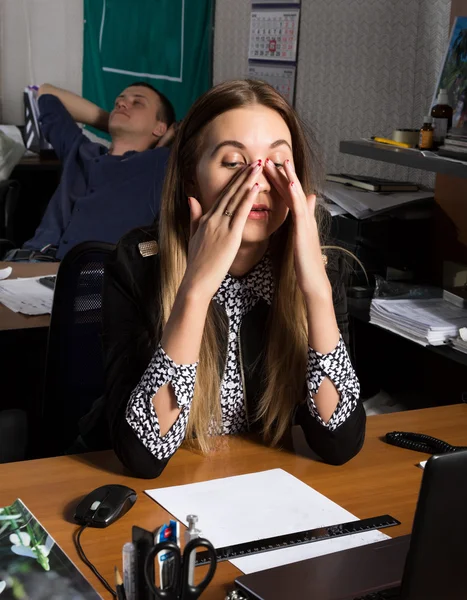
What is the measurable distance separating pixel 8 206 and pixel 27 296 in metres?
2.04

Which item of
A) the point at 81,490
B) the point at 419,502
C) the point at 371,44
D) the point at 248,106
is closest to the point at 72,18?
the point at 371,44

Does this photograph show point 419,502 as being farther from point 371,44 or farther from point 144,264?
point 371,44

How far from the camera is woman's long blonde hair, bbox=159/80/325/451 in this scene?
61.3 inches

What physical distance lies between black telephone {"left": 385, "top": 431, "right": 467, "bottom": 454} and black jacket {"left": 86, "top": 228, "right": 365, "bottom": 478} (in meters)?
0.08

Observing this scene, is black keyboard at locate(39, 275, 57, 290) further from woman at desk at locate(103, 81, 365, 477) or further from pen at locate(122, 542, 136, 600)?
pen at locate(122, 542, 136, 600)

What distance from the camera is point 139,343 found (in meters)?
1.54

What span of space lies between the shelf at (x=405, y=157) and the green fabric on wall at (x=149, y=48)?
192cm

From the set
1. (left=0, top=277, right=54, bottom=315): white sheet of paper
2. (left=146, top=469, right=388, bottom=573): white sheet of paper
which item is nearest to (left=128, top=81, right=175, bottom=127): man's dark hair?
(left=0, top=277, right=54, bottom=315): white sheet of paper

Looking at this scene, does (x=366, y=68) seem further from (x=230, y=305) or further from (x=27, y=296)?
(x=230, y=305)

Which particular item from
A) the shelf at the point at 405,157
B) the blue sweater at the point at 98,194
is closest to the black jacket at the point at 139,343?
the shelf at the point at 405,157

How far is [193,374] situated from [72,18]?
4778 mm

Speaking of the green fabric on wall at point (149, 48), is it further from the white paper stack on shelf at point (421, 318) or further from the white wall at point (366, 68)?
the white paper stack on shelf at point (421, 318)

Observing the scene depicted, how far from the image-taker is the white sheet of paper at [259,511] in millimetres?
1187

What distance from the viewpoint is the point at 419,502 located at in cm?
86
